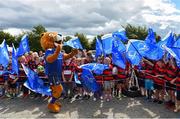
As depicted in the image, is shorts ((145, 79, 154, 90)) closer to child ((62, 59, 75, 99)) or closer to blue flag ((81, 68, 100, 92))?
blue flag ((81, 68, 100, 92))

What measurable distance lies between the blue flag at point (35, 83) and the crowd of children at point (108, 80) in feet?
1.75

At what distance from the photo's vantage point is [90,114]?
8.54m

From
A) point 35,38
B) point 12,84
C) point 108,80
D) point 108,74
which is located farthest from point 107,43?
point 35,38

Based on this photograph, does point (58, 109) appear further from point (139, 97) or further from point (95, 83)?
point (139, 97)

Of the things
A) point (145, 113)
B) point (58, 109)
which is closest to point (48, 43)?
point (58, 109)

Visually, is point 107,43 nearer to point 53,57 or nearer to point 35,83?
point 53,57

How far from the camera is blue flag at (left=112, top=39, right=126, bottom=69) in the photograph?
10336 mm

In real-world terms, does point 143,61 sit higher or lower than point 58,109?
higher

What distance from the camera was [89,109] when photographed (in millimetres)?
9078

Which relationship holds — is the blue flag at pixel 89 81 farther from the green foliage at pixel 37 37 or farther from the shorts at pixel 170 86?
the green foliage at pixel 37 37

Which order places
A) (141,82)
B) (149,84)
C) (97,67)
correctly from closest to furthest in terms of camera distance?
1. (149,84)
2. (97,67)
3. (141,82)

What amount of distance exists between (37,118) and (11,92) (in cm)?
323

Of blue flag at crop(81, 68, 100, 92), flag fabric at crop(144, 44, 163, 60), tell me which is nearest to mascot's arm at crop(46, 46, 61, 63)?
blue flag at crop(81, 68, 100, 92)

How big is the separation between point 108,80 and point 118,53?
0.97 m
